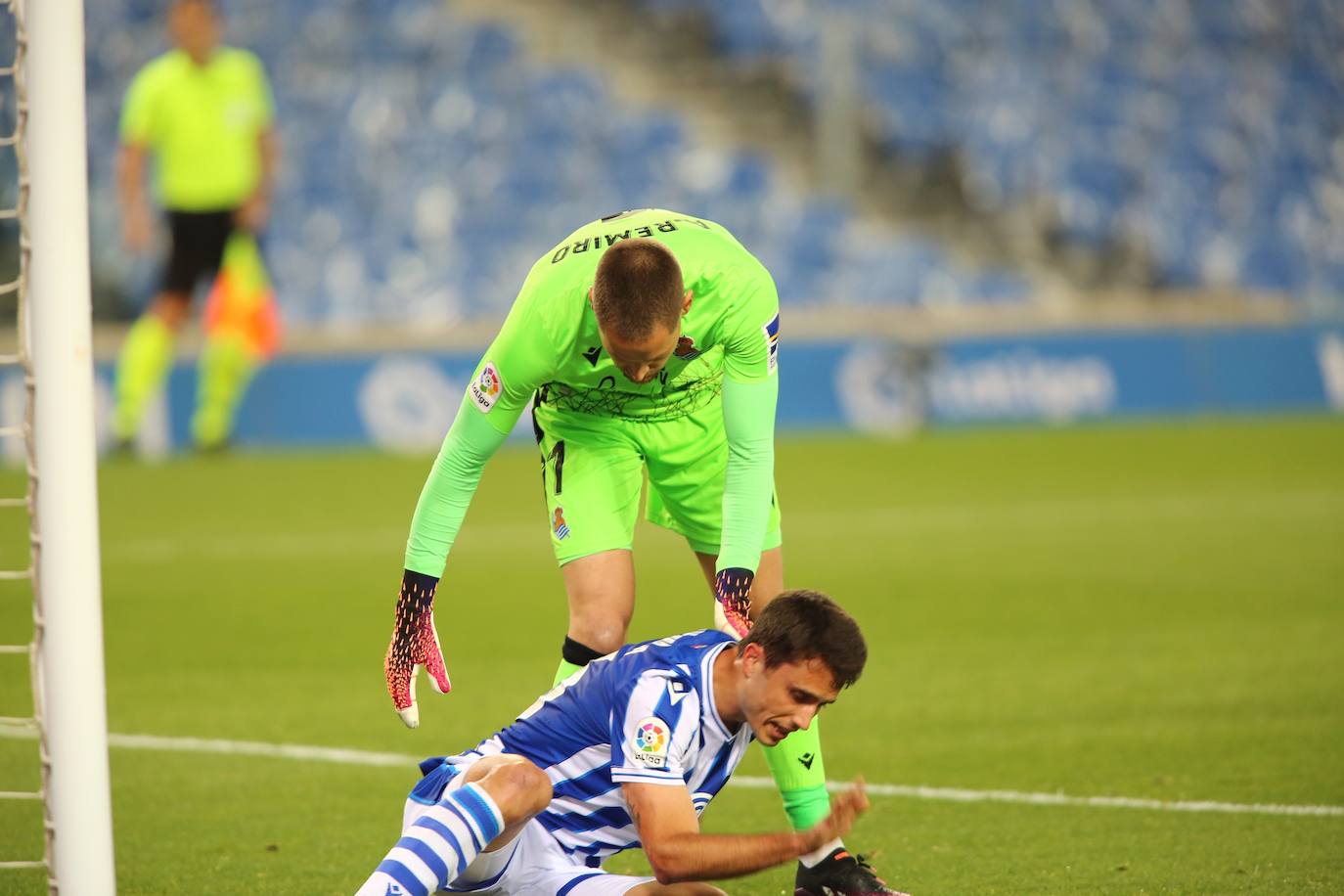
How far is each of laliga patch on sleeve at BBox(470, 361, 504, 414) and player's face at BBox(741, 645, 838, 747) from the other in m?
1.19

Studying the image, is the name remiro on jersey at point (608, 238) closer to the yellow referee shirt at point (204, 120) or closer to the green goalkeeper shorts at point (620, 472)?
the green goalkeeper shorts at point (620, 472)

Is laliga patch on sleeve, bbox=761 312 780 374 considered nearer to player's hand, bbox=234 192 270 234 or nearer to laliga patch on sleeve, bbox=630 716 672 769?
laliga patch on sleeve, bbox=630 716 672 769

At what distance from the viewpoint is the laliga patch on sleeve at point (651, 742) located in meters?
3.71

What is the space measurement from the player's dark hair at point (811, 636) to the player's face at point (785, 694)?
2 cm

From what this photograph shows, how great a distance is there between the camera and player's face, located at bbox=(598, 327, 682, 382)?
414 cm

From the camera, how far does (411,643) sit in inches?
185

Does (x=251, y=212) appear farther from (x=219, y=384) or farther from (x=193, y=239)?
(x=219, y=384)

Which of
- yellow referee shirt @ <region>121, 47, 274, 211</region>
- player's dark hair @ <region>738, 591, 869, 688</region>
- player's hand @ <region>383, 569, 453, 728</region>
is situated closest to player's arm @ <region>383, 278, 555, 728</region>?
player's hand @ <region>383, 569, 453, 728</region>

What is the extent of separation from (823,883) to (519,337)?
5.03 feet

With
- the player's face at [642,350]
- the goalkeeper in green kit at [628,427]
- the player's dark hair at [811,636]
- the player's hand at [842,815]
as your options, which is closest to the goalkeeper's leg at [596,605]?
the goalkeeper in green kit at [628,427]

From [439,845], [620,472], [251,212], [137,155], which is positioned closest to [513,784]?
[439,845]

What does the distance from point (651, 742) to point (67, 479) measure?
1.27m

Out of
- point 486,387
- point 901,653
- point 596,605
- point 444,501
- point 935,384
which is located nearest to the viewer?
point 486,387

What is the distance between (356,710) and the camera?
22.8 feet
